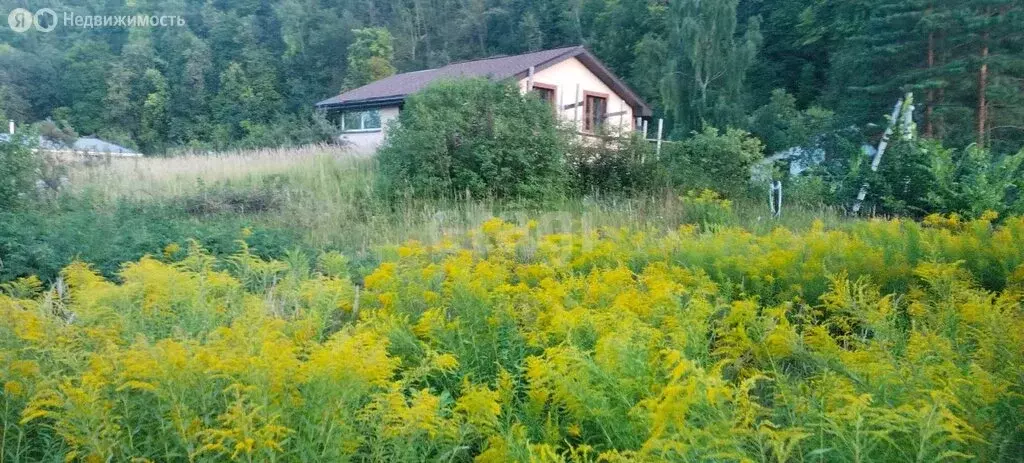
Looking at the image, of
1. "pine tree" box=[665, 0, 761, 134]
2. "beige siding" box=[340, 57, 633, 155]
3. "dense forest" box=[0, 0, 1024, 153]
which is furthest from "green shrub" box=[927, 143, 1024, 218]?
"pine tree" box=[665, 0, 761, 134]

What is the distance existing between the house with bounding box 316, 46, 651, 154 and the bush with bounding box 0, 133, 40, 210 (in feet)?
36.4

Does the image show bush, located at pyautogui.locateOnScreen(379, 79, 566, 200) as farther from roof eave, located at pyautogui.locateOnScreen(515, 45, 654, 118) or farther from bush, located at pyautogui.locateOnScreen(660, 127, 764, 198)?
roof eave, located at pyautogui.locateOnScreen(515, 45, 654, 118)

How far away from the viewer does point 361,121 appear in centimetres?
2353

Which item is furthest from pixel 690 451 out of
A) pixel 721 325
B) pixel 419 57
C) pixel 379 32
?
pixel 419 57

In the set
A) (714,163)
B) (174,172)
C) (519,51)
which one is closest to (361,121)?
(174,172)

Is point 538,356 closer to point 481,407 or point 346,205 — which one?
point 481,407

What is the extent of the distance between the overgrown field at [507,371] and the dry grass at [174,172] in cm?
725

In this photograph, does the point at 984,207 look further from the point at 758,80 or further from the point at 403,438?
the point at 758,80

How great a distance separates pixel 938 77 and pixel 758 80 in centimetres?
1367

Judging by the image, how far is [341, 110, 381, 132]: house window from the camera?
75.3ft

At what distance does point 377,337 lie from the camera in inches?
137

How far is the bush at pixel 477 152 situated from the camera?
11609 millimetres

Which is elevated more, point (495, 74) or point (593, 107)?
point (495, 74)

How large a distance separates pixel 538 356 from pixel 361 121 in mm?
20793
